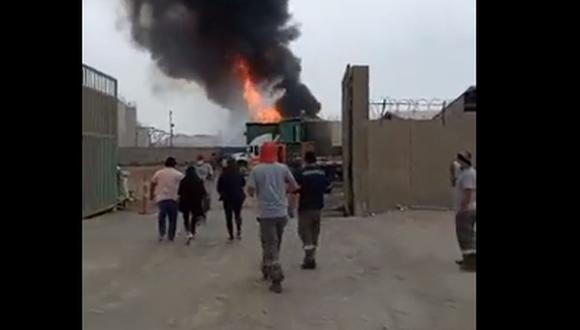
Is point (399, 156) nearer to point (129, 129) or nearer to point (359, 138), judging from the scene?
point (359, 138)

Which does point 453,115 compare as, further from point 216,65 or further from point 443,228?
point 216,65

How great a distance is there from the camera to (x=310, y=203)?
1023 cm

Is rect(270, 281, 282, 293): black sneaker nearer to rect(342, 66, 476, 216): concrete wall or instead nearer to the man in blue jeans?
the man in blue jeans

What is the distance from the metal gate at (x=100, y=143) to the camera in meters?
19.4

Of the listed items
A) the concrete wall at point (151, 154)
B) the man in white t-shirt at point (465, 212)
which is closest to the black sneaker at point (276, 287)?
the man in white t-shirt at point (465, 212)

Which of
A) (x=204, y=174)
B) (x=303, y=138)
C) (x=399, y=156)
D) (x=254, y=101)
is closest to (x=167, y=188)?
(x=204, y=174)

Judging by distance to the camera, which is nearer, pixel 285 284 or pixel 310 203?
pixel 285 284

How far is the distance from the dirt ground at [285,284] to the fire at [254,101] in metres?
25.9

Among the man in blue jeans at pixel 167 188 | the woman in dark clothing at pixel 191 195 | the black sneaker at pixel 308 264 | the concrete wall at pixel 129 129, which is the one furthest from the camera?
the concrete wall at pixel 129 129

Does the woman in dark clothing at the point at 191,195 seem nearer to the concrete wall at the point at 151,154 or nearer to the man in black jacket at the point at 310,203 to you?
the man in black jacket at the point at 310,203

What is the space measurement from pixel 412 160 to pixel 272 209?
36.5 feet

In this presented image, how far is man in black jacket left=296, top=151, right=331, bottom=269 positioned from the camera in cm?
1013

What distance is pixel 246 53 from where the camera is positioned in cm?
4041
